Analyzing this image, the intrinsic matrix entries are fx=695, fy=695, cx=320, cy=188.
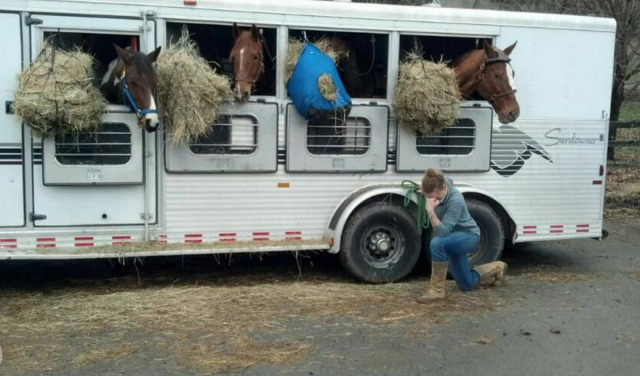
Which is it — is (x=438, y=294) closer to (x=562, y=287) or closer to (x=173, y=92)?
(x=562, y=287)

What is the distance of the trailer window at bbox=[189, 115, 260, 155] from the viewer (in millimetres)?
6816

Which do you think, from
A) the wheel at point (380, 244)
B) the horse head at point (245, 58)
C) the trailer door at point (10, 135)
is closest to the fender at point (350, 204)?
the wheel at point (380, 244)

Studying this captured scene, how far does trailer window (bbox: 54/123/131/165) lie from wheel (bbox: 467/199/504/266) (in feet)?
12.0

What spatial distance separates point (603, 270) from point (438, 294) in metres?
2.69

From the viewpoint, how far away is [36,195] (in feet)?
21.2

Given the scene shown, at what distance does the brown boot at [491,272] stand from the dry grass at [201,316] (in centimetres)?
18

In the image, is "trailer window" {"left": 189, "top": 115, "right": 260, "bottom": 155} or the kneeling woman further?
"trailer window" {"left": 189, "top": 115, "right": 260, "bottom": 155}

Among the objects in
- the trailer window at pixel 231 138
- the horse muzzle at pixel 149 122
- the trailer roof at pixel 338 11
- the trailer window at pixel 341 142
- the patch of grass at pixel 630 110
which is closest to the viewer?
the horse muzzle at pixel 149 122

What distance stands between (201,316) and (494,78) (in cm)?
384

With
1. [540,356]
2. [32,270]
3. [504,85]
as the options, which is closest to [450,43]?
[504,85]

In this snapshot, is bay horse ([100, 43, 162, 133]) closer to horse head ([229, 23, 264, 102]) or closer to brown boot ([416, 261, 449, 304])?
horse head ([229, 23, 264, 102])

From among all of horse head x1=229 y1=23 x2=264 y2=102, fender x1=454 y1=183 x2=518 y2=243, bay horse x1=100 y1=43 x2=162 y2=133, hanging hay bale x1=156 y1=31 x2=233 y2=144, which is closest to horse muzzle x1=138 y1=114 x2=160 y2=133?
bay horse x1=100 y1=43 x2=162 y2=133

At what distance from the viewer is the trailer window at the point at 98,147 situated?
6434 mm

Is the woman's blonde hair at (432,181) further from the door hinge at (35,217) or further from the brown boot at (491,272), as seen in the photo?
the door hinge at (35,217)
